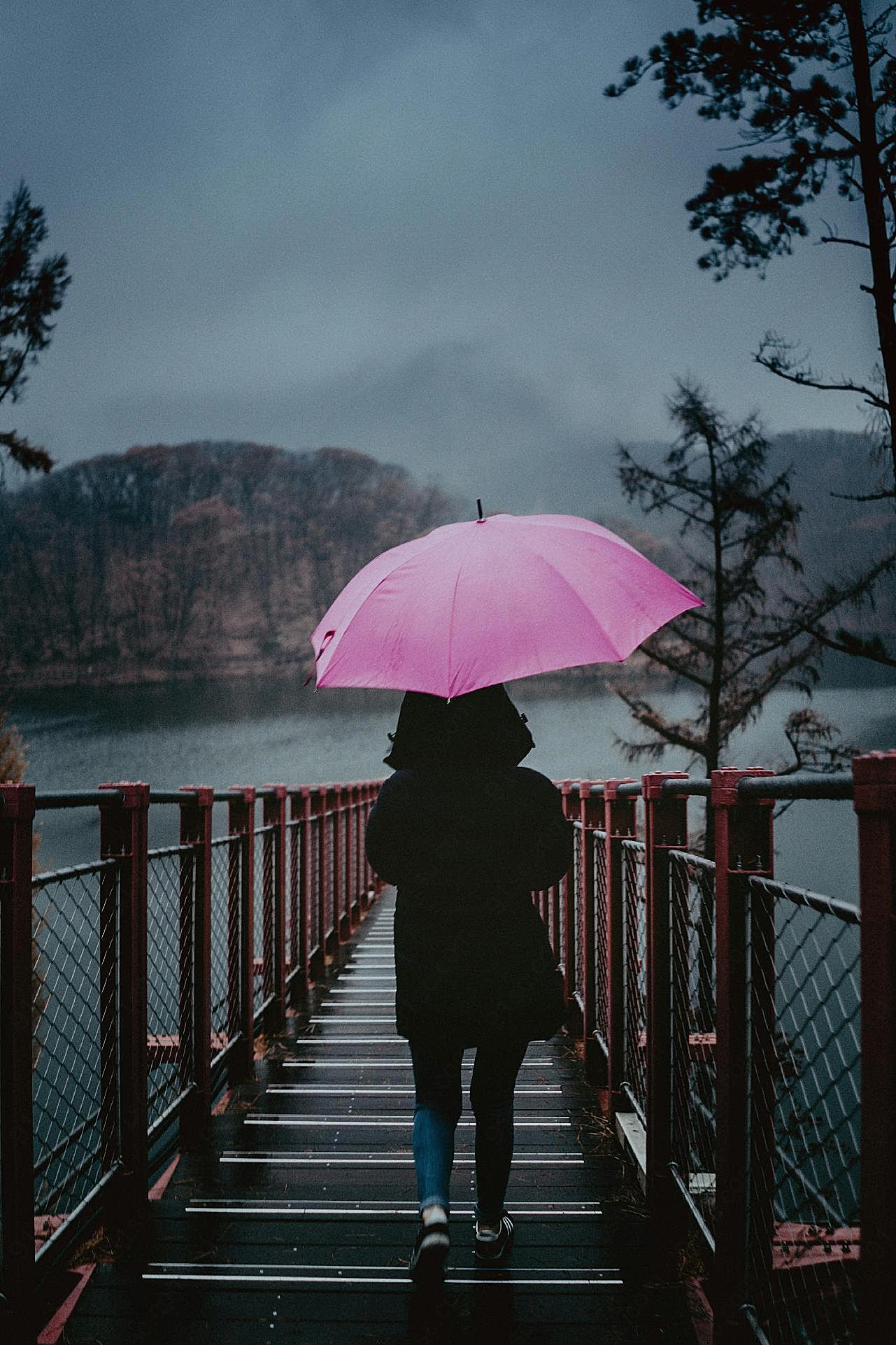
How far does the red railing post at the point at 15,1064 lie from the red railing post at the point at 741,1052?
1.55 m

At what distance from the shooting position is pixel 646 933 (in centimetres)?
300

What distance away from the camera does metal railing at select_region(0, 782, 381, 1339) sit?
2.14m

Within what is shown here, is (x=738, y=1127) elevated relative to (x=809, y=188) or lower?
lower

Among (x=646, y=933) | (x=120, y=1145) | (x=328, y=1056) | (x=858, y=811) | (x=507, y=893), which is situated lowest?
(x=328, y=1056)

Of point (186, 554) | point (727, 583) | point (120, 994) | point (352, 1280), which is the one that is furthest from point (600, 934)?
point (186, 554)

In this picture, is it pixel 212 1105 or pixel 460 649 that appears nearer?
pixel 460 649

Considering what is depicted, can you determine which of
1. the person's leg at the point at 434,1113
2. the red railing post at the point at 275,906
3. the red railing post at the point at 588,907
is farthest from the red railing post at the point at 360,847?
the person's leg at the point at 434,1113

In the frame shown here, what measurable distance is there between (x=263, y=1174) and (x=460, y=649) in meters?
2.01

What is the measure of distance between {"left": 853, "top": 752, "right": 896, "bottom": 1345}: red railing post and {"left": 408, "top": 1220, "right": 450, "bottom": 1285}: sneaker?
1.14 metres

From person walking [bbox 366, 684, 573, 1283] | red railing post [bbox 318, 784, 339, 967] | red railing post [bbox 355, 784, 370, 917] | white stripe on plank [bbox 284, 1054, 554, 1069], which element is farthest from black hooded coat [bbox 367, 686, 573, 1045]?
red railing post [bbox 355, 784, 370, 917]

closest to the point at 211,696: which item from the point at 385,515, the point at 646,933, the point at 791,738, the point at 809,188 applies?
the point at 385,515

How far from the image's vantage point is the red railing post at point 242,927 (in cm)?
431

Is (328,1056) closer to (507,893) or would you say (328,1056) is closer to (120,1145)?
(120,1145)

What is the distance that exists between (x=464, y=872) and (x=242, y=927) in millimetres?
2515
